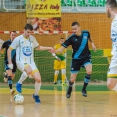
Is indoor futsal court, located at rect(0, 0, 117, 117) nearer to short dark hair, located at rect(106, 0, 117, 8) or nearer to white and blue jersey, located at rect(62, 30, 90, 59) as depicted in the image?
white and blue jersey, located at rect(62, 30, 90, 59)

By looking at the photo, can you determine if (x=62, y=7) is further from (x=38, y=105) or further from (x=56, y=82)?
(x=38, y=105)

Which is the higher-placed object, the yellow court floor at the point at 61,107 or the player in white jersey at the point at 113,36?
the player in white jersey at the point at 113,36

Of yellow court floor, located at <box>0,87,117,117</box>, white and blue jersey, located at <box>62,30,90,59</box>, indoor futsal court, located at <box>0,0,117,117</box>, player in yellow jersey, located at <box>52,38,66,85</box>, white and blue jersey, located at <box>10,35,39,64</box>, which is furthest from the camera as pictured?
indoor futsal court, located at <box>0,0,117,117</box>

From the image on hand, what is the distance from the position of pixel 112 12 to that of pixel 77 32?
5943mm

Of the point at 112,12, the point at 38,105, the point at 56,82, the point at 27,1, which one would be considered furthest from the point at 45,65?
the point at 112,12

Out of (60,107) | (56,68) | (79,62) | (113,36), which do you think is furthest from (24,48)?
(56,68)

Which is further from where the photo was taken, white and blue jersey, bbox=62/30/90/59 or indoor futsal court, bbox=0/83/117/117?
white and blue jersey, bbox=62/30/90/59

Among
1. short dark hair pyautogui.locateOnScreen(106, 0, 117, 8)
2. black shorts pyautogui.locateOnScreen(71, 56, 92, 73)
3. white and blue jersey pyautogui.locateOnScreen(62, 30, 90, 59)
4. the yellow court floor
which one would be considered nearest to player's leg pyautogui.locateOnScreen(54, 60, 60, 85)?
the yellow court floor

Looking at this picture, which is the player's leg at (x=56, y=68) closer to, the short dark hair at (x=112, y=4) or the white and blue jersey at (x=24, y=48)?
the white and blue jersey at (x=24, y=48)

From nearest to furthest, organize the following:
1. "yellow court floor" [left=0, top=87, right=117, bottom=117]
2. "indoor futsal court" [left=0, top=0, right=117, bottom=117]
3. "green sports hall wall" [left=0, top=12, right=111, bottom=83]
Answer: "yellow court floor" [left=0, top=87, right=117, bottom=117] < "indoor futsal court" [left=0, top=0, right=117, bottom=117] < "green sports hall wall" [left=0, top=12, right=111, bottom=83]

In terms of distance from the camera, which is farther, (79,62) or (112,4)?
(79,62)

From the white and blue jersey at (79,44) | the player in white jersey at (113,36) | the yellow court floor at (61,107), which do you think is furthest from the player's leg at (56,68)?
the player in white jersey at (113,36)

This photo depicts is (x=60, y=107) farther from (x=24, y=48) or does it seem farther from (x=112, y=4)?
(x=112, y=4)

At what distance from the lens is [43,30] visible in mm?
24688
